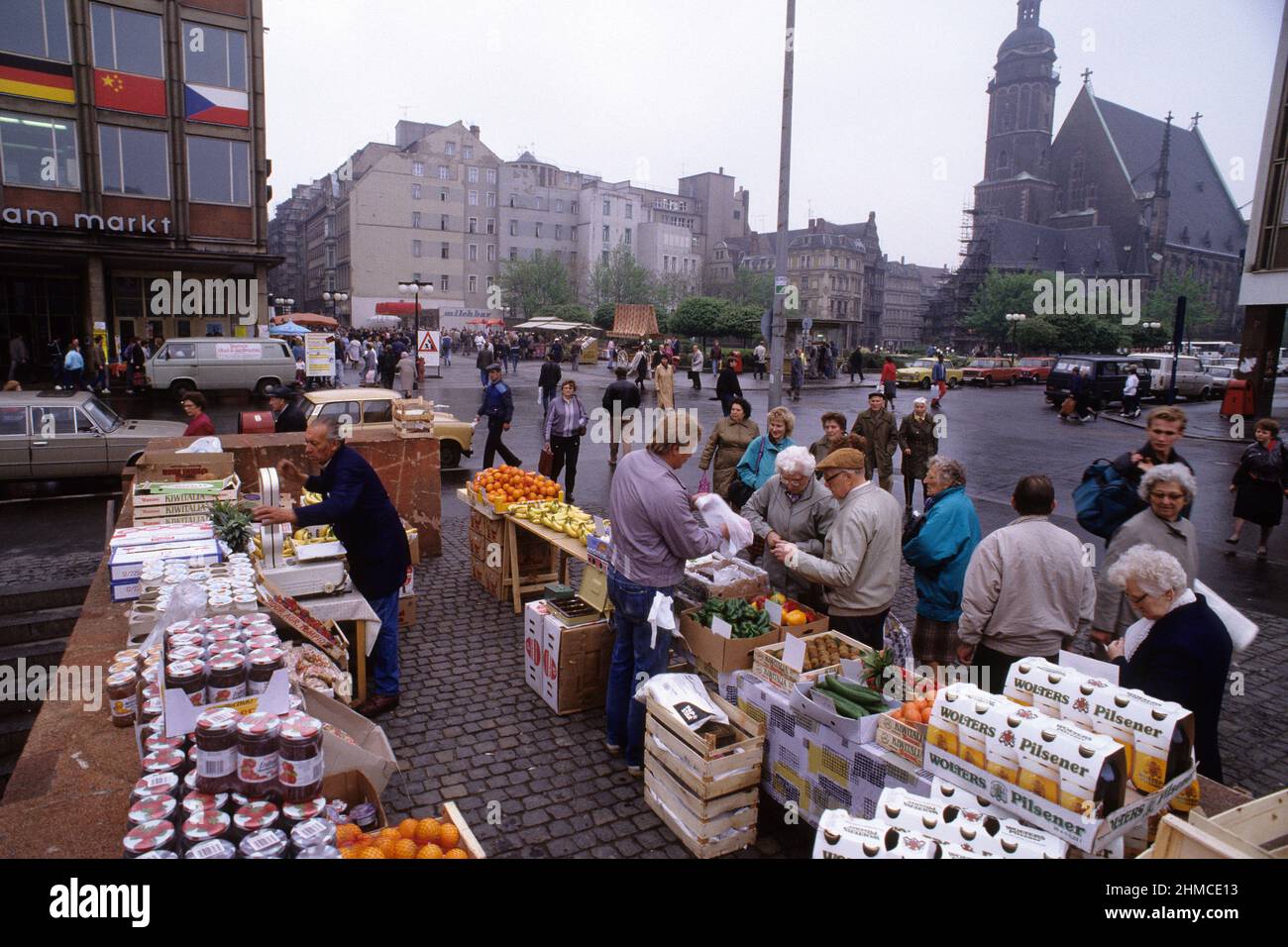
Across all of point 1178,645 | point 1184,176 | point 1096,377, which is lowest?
point 1178,645

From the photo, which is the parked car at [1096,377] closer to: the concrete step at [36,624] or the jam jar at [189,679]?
the concrete step at [36,624]

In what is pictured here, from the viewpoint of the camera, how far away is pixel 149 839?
2512 mm

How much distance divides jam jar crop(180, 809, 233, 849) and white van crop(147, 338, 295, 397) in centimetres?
2674

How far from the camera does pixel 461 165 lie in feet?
273

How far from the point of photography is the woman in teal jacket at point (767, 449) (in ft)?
27.4

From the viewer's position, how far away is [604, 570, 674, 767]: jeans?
5094mm

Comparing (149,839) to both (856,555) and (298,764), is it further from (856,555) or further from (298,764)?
(856,555)

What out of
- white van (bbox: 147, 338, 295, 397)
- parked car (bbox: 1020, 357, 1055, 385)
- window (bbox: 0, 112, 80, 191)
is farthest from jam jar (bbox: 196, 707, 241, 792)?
parked car (bbox: 1020, 357, 1055, 385)

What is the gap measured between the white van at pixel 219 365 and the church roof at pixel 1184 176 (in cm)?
9986

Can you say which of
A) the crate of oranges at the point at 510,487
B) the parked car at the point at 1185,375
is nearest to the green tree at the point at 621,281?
the parked car at the point at 1185,375

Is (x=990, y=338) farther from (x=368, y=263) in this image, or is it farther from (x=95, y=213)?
(x=95, y=213)

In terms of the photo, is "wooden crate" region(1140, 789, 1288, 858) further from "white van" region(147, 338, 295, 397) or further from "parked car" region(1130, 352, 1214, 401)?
"parked car" region(1130, 352, 1214, 401)

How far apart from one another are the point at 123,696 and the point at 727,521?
12.7 ft

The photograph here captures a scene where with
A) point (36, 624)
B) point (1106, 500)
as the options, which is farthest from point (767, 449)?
point (36, 624)
